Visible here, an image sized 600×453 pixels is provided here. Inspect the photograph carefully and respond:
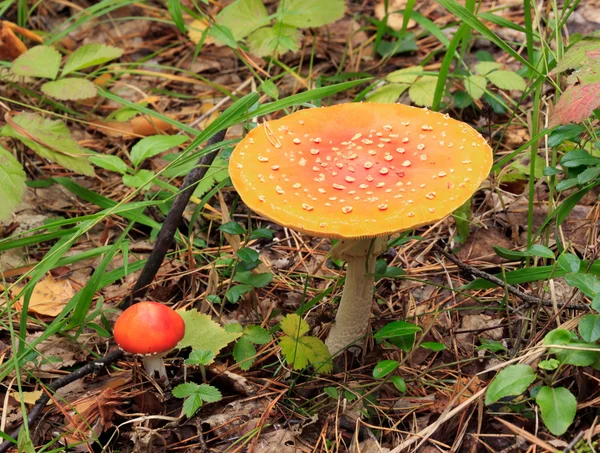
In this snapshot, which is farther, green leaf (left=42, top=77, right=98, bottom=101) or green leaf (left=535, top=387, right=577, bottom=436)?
green leaf (left=42, top=77, right=98, bottom=101)

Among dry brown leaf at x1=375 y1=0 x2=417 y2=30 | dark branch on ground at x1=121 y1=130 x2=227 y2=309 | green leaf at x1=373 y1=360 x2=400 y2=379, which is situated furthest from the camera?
dry brown leaf at x1=375 y1=0 x2=417 y2=30

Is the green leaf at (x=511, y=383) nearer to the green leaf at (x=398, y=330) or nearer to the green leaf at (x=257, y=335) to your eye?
the green leaf at (x=398, y=330)

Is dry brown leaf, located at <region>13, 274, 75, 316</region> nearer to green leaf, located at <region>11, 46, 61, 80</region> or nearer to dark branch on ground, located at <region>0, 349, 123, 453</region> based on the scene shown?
dark branch on ground, located at <region>0, 349, 123, 453</region>

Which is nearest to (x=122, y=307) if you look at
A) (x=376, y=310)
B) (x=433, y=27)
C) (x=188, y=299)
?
(x=188, y=299)

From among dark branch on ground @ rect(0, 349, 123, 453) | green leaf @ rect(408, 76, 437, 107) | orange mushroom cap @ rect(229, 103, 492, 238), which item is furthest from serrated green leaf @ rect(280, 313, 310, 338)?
green leaf @ rect(408, 76, 437, 107)

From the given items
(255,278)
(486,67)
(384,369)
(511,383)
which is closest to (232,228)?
(255,278)

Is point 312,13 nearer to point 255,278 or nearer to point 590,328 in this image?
point 255,278

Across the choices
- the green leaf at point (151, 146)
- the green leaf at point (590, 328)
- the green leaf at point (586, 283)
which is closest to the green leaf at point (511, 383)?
the green leaf at point (590, 328)
